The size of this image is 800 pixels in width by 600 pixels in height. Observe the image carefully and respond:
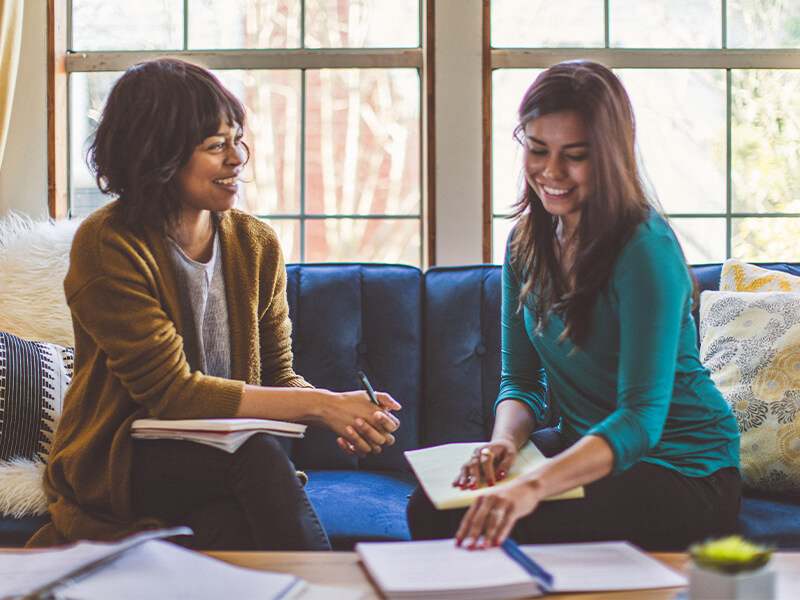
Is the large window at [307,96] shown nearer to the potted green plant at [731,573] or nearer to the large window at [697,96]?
the large window at [697,96]

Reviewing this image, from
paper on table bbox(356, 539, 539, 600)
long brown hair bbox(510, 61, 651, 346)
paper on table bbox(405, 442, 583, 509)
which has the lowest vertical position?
paper on table bbox(356, 539, 539, 600)

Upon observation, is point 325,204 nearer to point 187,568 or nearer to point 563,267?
point 563,267

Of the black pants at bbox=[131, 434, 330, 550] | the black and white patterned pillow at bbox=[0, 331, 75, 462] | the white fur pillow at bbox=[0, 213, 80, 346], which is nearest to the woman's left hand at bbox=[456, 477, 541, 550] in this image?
the black pants at bbox=[131, 434, 330, 550]

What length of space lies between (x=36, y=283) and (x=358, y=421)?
995 millimetres

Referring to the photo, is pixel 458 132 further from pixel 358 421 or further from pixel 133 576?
pixel 133 576

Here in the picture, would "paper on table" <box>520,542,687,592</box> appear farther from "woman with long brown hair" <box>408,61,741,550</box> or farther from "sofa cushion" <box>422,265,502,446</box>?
"sofa cushion" <box>422,265,502,446</box>

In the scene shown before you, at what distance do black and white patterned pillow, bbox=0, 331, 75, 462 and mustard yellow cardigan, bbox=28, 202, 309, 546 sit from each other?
0.63ft

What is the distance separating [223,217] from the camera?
65.5 inches

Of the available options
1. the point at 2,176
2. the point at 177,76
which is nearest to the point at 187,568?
the point at 177,76

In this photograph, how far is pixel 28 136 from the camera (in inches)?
98.0

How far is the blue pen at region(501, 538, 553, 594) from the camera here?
0.88 m

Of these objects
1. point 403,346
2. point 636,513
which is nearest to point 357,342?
point 403,346

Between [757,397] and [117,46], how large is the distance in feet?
7.32

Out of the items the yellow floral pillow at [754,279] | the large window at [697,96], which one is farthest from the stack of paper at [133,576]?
the large window at [697,96]
